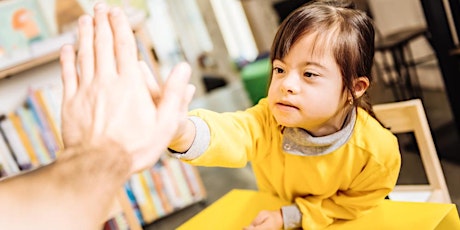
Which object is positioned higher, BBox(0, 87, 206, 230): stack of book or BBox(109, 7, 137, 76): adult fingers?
BBox(109, 7, 137, 76): adult fingers

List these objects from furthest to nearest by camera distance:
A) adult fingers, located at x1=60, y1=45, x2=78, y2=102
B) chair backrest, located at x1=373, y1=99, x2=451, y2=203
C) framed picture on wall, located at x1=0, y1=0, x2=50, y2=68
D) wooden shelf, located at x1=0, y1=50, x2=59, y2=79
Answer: framed picture on wall, located at x1=0, y1=0, x2=50, y2=68 < wooden shelf, located at x1=0, y1=50, x2=59, y2=79 < chair backrest, located at x1=373, y1=99, x2=451, y2=203 < adult fingers, located at x1=60, y1=45, x2=78, y2=102

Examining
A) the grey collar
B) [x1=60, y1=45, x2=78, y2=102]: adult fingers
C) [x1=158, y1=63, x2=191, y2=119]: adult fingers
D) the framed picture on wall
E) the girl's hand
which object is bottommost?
the girl's hand

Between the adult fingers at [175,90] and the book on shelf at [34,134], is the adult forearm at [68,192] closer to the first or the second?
the adult fingers at [175,90]

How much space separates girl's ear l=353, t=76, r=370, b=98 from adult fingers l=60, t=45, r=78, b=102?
50 cm

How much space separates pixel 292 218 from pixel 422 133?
398 mm

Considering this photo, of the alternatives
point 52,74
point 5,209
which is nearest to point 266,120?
point 5,209

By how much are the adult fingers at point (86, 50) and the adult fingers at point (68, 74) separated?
13 millimetres

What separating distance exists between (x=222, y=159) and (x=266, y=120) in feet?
0.53

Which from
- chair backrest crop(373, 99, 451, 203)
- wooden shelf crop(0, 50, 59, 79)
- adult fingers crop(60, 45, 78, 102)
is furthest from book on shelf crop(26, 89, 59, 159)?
adult fingers crop(60, 45, 78, 102)

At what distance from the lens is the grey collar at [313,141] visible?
85 cm

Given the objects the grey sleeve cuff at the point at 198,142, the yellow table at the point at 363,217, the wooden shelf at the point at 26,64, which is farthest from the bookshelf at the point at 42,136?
the grey sleeve cuff at the point at 198,142

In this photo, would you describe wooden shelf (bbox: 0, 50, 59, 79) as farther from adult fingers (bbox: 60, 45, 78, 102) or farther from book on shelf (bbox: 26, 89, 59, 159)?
adult fingers (bbox: 60, 45, 78, 102)

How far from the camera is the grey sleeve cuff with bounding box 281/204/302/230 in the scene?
35.5 inches

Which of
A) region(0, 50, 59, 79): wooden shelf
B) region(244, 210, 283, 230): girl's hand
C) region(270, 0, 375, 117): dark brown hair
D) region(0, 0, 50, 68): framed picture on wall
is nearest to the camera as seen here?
region(270, 0, 375, 117): dark brown hair
